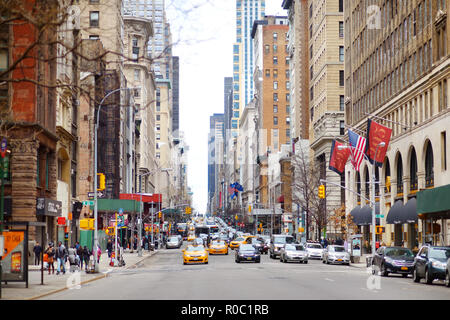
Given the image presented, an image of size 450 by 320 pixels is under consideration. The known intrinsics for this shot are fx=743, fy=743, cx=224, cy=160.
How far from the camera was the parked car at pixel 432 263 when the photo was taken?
32125mm

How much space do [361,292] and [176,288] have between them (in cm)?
673

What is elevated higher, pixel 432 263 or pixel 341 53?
pixel 341 53

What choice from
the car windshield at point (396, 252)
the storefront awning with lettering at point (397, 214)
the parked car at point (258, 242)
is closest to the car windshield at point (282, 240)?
the storefront awning with lettering at point (397, 214)

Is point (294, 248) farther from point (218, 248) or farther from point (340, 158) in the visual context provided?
point (218, 248)

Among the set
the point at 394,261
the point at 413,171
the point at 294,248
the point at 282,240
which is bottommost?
the point at 294,248

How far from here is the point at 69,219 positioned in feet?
204

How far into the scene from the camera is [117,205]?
86312 millimetres

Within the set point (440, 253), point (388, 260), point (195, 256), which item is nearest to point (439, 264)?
point (440, 253)

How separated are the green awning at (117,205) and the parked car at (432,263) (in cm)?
5332

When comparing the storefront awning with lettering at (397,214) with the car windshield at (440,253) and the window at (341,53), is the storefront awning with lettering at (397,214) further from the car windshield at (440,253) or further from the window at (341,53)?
the window at (341,53)

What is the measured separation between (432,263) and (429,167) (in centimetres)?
2741
